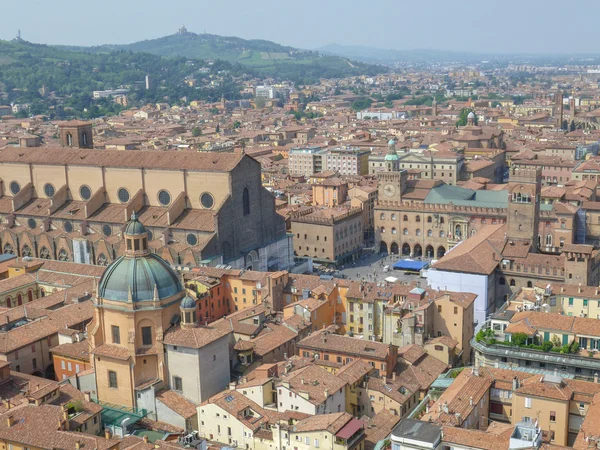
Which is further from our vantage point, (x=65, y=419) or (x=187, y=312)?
(x=187, y=312)

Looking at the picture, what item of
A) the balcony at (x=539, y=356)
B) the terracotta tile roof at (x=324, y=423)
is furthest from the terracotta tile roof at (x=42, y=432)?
the balcony at (x=539, y=356)

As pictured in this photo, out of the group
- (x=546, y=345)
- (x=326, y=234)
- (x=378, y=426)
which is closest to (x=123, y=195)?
(x=326, y=234)

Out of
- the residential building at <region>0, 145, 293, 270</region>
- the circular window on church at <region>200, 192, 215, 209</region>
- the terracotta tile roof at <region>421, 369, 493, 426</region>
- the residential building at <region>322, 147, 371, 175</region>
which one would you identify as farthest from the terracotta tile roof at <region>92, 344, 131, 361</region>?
the residential building at <region>322, 147, 371, 175</region>

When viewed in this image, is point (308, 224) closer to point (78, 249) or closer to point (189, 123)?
point (78, 249)

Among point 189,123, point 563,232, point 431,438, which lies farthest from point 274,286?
point 189,123

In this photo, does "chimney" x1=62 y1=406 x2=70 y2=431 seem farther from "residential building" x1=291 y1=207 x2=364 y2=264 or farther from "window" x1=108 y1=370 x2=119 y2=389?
"residential building" x1=291 y1=207 x2=364 y2=264

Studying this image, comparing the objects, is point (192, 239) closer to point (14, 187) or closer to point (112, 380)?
point (14, 187)
